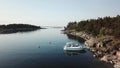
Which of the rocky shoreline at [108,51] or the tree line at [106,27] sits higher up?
the tree line at [106,27]

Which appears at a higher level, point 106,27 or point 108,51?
point 106,27

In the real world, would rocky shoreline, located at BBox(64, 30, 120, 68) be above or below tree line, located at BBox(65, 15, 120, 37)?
below

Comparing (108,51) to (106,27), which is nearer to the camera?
(108,51)

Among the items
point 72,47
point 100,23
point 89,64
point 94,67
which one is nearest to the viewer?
point 94,67

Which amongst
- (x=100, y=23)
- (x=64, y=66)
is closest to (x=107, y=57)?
(x=64, y=66)

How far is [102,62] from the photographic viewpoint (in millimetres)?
62562

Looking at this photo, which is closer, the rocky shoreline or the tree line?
the rocky shoreline

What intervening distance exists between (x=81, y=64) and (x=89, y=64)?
8.50ft

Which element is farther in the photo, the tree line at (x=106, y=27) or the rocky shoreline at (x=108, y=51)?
the tree line at (x=106, y=27)

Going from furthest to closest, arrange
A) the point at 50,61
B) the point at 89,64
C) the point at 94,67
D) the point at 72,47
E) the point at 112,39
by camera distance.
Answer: the point at 72,47
the point at 112,39
the point at 50,61
the point at 89,64
the point at 94,67

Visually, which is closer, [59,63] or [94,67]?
[94,67]

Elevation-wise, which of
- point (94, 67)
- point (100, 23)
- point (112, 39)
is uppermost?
point (100, 23)

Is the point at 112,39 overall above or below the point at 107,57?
above

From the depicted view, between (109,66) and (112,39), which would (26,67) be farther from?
(112,39)
